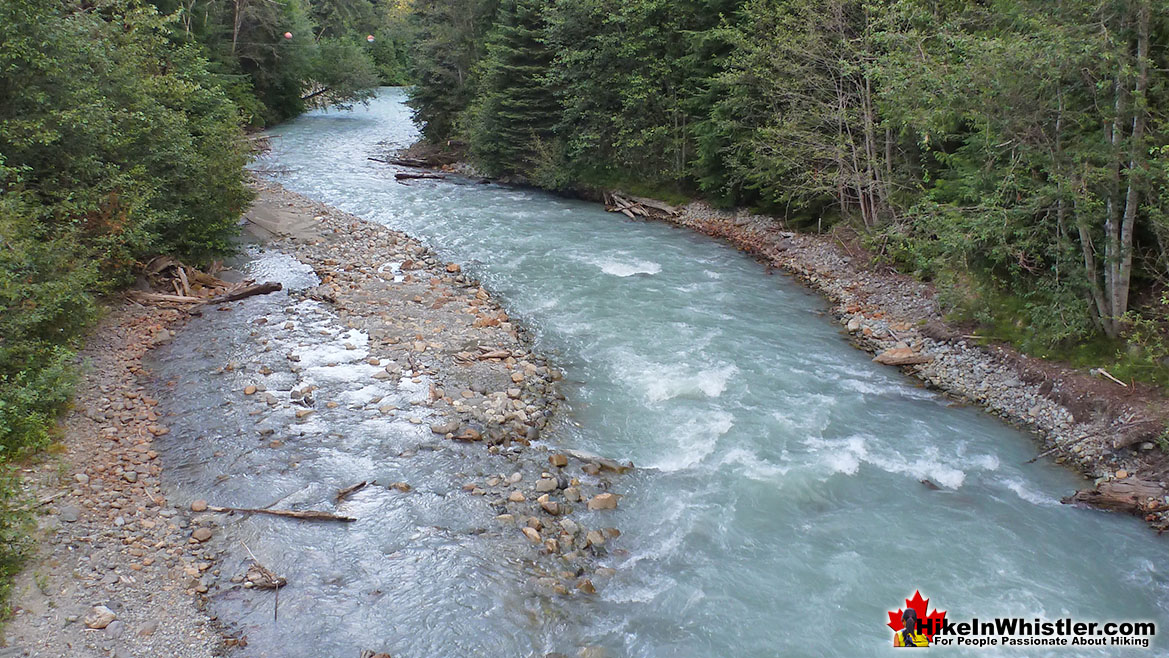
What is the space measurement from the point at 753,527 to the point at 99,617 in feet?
21.3

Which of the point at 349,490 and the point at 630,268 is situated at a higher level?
the point at 630,268

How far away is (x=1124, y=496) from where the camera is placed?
8594 millimetres

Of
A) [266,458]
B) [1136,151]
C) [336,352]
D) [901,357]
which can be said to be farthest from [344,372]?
[1136,151]

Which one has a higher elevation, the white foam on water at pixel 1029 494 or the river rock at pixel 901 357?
the river rock at pixel 901 357

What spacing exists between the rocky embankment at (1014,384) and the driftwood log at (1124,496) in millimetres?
11

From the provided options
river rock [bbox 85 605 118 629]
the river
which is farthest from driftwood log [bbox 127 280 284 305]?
river rock [bbox 85 605 118 629]

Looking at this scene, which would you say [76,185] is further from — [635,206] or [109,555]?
[635,206]

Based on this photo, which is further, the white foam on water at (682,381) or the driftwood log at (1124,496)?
the white foam on water at (682,381)

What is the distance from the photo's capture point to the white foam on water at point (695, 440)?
950 cm

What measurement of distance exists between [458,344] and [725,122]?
37.2 feet

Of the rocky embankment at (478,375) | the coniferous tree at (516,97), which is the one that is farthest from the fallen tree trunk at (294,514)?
the coniferous tree at (516,97)

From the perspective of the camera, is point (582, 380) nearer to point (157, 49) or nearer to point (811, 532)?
point (811, 532)

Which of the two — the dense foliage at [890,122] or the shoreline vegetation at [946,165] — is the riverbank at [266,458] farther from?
the dense foliage at [890,122]
